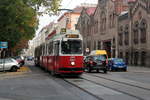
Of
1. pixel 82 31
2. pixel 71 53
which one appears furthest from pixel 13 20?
pixel 82 31

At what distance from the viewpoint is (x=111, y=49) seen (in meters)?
62.6

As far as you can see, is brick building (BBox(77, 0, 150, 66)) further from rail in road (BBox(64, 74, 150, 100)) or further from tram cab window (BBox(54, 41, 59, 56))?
rail in road (BBox(64, 74, 150, 100))

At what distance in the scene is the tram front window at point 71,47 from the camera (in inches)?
867

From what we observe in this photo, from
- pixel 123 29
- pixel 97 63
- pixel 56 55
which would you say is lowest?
pixel 97 63

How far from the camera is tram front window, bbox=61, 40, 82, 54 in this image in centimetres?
2202

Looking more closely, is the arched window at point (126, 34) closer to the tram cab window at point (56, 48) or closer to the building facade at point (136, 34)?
the building facade at point (136, 34)

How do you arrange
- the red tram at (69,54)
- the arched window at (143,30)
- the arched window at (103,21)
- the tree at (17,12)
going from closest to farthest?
1. the red tram at (69,54)
2. the tree at (17,12)
3. the arched window at (143,30)
4. the arched window at (103,21)

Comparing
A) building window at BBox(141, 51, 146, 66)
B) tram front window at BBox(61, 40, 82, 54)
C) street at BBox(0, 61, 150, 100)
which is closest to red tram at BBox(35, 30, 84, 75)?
tram front window at BBox(61, 40, 82, 54)

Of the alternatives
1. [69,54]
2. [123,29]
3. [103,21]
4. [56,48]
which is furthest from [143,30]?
[69,54]

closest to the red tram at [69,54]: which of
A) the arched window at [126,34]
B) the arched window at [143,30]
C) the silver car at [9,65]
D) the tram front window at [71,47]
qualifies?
the tram front window at [71,47]

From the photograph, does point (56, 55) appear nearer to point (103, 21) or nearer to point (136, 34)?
point (136, 34)

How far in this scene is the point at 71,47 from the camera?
72.5 feet

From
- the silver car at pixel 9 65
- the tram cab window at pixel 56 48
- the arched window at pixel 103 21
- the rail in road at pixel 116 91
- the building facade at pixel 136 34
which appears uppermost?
the arched window at pixel 103 21

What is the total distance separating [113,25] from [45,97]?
2010 inches
